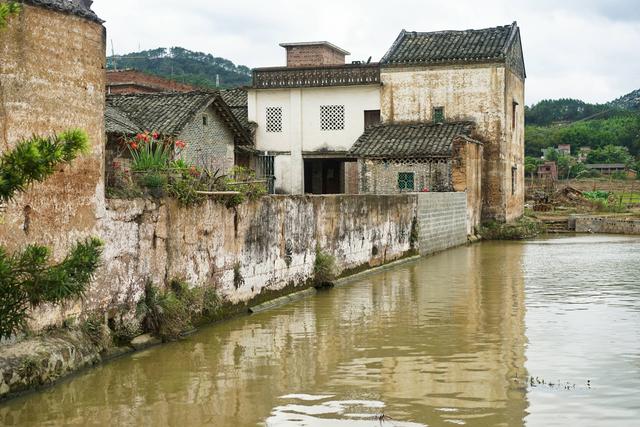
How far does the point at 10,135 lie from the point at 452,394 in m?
4.64

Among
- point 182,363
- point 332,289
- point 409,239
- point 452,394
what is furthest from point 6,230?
point 409,239

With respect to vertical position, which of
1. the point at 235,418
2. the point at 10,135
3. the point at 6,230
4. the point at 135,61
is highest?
the point at 135,61

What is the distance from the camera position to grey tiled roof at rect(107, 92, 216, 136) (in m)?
22.8

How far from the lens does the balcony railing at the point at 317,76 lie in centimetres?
3116

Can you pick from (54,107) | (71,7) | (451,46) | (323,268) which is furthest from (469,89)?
(54,107)

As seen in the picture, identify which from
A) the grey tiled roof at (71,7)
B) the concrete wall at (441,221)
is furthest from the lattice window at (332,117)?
the grey tiled roof at (71,7)

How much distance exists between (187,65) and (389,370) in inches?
2862

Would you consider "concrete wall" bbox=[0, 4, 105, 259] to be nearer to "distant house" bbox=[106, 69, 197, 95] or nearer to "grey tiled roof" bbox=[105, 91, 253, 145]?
"grey tiled roof" bbox=[105, 91, 253, 145]

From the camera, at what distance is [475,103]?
98.0 feet

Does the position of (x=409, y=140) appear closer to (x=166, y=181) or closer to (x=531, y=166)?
(x=166, y=181)

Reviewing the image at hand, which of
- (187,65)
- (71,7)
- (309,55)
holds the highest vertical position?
(187,65)

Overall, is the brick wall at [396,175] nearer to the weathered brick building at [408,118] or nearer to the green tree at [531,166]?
the weathered brick building at [408,118]

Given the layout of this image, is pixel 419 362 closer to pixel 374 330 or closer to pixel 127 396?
pixel 374 330

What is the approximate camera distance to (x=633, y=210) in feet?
124
